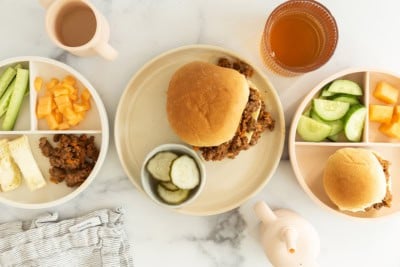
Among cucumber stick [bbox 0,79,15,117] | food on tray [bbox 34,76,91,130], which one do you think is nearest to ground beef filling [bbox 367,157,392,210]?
food on tray [bbox 34,76,91,130]

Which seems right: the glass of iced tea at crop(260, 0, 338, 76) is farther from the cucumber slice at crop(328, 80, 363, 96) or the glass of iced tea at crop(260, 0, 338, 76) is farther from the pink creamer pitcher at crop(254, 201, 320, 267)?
the pink creamer pitcher at crop(254, 201, 320, 267)

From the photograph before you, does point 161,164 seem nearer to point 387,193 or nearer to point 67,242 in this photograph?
point 67,242

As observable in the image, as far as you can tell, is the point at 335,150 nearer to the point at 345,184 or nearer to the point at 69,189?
the point at 345,184

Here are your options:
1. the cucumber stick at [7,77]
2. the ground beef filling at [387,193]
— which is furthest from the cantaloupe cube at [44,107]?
the ground beef filling at [387,193]

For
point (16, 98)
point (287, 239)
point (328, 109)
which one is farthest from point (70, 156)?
point (328, 109)

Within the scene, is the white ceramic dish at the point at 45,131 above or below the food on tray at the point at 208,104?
below

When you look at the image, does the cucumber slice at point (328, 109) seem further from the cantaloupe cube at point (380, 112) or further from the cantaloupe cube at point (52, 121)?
the cantaloupe cube at point (52, 121)

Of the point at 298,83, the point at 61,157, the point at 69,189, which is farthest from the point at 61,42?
the point at 298,83
